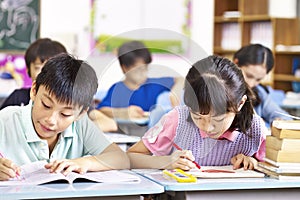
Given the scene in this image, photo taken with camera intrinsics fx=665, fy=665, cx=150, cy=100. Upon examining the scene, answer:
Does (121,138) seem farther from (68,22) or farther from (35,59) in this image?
(68,22)

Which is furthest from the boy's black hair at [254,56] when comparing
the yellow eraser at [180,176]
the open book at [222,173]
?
the yellow eraser at [180,176]

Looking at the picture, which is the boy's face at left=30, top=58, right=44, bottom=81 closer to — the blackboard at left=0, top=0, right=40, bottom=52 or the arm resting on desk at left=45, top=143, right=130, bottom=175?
the arm resting on desk at left=45, top=143, right=130, bottom=175

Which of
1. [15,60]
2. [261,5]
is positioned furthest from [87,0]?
[261,5]

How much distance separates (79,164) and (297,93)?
461cm

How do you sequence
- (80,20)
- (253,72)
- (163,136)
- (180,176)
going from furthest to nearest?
(80,20), (253,72), (163,136), (180,176)

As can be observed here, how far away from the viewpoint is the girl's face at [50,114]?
2.05m

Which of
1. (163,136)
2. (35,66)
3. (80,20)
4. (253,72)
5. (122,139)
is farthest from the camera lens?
(80,20)

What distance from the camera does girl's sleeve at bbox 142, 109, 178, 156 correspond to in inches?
89.4

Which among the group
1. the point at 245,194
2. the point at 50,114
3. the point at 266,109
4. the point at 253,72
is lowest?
the point at 266,109

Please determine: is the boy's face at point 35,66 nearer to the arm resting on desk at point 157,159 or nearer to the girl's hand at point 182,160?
the arm resting on desk at point 157,159

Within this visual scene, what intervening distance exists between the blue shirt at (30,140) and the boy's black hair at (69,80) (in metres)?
0.12

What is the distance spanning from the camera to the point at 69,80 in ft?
6.86

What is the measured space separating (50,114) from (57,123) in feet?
0.12

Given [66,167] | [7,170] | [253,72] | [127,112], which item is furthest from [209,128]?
[253,72]
